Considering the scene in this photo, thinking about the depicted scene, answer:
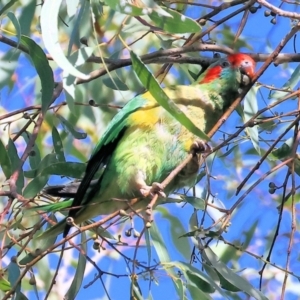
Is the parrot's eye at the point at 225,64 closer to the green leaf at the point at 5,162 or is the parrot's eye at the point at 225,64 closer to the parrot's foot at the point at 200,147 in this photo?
the parrot's foot at the point at 200,147

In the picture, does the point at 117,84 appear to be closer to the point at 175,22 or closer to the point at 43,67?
the point at 43,67

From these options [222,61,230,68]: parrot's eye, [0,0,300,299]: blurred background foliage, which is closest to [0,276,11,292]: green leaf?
[0,0,300,299]: blurred background foliage

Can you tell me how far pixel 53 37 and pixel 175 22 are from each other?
236 millimetres

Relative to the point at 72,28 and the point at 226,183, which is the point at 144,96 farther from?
the point at 226,183

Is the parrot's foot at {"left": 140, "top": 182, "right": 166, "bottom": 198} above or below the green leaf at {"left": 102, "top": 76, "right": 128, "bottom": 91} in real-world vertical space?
below

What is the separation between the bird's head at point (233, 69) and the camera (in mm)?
1998

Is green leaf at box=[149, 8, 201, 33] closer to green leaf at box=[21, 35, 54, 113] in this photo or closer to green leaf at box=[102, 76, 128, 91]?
green leaf at box=[21, 35, 54, 113]

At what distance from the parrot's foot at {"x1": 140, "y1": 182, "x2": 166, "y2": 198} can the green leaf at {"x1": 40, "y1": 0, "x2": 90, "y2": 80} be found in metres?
0.44

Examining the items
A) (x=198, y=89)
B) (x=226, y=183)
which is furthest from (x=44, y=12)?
(x=226, y=183)

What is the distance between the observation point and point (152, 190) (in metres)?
1.75

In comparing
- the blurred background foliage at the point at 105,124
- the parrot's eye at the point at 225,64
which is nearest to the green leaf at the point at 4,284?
the blurred background foliage at the point at 105,124

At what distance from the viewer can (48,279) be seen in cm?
213

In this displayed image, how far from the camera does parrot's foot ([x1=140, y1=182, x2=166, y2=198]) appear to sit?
170cm

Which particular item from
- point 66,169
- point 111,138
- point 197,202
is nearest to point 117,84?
point 111,138
